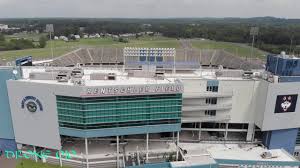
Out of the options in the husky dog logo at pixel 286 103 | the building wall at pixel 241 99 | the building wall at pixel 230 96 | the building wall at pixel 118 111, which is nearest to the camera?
the building wall at pixel 118 111

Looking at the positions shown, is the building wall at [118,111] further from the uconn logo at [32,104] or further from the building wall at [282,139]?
the building wall at [282,139]

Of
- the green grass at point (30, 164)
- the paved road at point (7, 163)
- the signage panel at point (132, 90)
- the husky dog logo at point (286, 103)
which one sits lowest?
the green grass at point (30, 164)

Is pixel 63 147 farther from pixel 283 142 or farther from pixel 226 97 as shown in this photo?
pixel 283 142

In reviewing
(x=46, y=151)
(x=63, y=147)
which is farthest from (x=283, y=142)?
(x=46, y=151)

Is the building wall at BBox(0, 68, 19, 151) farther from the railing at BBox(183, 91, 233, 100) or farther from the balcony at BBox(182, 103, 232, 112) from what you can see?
the balcony at BBox(182, 103, 232, 112)

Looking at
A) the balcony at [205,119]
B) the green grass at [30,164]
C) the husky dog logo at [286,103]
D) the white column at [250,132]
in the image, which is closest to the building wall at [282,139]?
the white column at [250,132]

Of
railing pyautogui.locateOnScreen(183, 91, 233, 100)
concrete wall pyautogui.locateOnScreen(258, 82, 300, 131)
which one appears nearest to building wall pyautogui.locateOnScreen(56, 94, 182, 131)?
railing pyautogui.locateOnScreen(183, 91, 233, 100)

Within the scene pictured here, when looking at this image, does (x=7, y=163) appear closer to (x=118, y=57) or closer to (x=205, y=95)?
(x=205, y=95)
